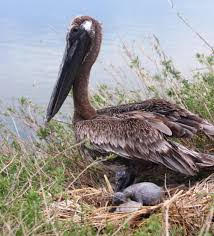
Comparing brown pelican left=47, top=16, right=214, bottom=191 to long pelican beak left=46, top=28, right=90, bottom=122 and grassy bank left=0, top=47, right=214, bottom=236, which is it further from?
grassy bank left=0, top=47, right=214, bottom=236

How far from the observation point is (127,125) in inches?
226

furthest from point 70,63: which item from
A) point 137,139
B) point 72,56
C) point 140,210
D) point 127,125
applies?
point 140,210

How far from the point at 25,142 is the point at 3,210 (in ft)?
8.55

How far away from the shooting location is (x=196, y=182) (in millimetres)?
5582

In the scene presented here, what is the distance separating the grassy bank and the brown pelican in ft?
0.58

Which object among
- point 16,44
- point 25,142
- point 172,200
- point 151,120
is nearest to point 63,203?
point 172,200

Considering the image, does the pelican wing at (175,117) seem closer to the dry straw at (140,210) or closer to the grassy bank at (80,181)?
the grassy bank at (80,181)

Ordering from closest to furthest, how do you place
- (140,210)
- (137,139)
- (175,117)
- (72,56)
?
1. (140,210)
2. (137,139)
3. (175,117)
4. (72,56)

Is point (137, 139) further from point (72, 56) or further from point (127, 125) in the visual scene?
point (72, 56)

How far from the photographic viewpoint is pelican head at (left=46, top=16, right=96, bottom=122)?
248 inches

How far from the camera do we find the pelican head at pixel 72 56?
6289 mm

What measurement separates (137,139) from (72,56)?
1098mm

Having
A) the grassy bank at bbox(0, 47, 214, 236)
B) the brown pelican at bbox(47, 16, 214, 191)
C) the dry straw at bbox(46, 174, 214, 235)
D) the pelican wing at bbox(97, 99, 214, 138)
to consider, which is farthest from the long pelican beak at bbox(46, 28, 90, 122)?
the dry straw at bbox(46, 174, 214, 235)

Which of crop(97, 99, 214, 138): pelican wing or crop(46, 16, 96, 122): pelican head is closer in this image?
crop(97, 99, 214, 138): pelican wing
